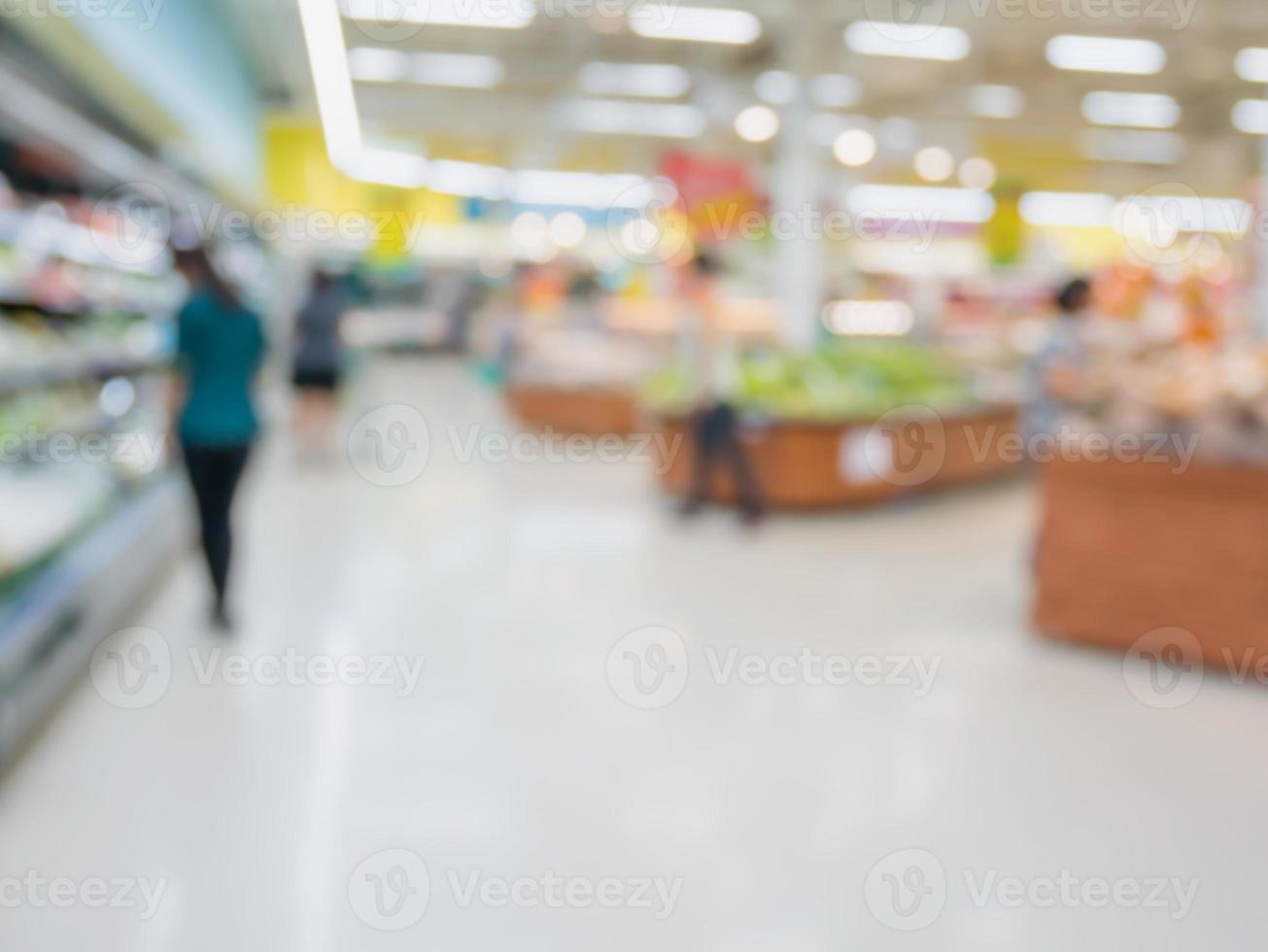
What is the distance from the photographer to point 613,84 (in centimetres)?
1469

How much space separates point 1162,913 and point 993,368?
12.1 meters

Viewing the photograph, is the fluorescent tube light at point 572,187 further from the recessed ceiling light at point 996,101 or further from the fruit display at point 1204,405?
the fruit display at point 1204,405

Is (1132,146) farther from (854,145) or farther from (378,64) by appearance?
(378,64)

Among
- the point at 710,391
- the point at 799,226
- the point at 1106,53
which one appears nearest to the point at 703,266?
the point at 710,391

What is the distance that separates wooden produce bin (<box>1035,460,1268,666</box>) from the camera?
4.19m

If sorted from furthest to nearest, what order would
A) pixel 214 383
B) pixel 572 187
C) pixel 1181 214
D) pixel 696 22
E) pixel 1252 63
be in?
1. pixel 572 187
2. pixel 1181 214
3. pixel 1252 63
4. pixel 696 22
5. pixel 214 383

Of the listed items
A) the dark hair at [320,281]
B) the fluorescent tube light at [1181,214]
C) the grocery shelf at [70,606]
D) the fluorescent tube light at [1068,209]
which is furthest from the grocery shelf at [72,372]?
the fluorescent tube light at [1068,209]

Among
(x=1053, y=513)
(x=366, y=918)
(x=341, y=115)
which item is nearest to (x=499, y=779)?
(x=366, y=918)

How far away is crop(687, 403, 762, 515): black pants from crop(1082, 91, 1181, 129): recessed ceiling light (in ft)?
35.7

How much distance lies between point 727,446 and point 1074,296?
2.31 metres

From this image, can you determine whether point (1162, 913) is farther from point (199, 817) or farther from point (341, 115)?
point (341, 115)

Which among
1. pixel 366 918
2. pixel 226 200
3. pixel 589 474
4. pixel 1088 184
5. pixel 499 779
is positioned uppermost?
pixel 366 918

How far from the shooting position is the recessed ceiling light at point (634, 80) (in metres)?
13.8

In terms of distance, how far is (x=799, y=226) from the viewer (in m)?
11.2
